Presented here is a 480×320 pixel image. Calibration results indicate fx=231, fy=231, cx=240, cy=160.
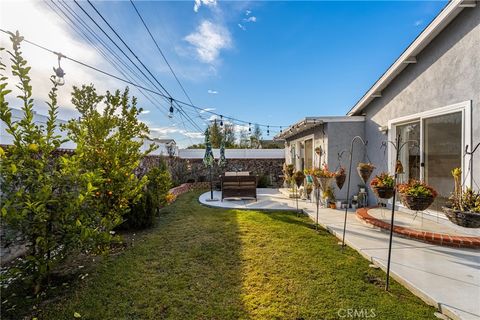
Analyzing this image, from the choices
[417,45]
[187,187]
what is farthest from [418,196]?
[187,187]

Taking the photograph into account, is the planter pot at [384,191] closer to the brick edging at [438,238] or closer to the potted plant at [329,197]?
the brick edging at [438,238]

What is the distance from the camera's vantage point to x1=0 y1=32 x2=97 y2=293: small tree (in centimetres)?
290

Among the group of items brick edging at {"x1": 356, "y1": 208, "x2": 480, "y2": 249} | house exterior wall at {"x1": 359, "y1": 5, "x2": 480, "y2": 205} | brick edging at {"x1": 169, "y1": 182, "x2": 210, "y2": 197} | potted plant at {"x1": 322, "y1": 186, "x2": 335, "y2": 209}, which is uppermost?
house exterior wall at {"x1": 359, "y1": 5, "x2": 480, "y2": 205}

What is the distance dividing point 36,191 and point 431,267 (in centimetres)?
600

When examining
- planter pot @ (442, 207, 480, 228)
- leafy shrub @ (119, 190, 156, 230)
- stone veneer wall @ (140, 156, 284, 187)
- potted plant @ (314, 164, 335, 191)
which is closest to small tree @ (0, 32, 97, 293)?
leafy shrub @ (119, 190, 156, 230)

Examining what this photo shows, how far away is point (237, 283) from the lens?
3.60 meters

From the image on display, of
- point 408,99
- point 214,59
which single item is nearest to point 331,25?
point 408,99

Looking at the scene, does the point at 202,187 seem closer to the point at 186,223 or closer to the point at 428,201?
the point at 186,223

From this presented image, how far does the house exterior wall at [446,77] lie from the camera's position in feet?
14.9

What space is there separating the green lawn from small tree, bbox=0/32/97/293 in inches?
31.0

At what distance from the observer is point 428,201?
4.05 metres

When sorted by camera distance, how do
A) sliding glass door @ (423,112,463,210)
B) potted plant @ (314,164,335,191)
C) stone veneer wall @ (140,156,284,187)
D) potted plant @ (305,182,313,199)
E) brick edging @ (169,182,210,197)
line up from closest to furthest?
1. sliding glass door @ (423,112,463,210)
2. potted plant @ (314,164,335,191)
3. potted plant @ (305,182,313,199)
4. brick edging @ (169,182,210,197)
5. stone veneer wall @ (140,156,284,187)

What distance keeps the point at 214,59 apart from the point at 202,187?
7892 millimetres

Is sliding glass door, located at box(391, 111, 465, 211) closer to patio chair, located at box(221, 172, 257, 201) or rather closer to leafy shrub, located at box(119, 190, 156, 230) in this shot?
patio chair, located at box(221, 172, 257, 201)
